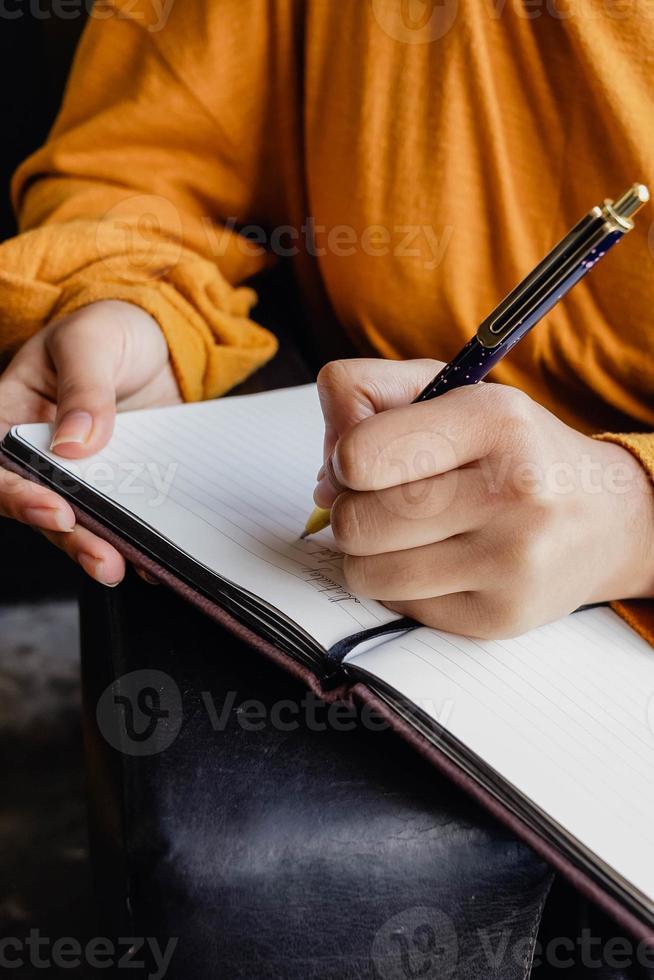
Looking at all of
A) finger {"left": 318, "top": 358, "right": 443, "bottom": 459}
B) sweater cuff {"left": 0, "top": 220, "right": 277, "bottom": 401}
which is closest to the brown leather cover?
finger {"left": 318, "top": 358, "right": 443, "bottom": 459}

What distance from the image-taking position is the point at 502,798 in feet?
1.06

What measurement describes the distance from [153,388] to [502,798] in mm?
411

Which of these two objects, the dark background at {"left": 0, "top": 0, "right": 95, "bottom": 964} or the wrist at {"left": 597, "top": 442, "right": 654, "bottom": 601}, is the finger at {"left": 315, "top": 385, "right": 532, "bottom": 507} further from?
the dark background at {"left": 0, "top": 0, "right": 95, "bottom": 964}

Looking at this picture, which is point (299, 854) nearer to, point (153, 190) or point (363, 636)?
point (363, 636)

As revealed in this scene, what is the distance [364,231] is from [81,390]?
10.9 inches

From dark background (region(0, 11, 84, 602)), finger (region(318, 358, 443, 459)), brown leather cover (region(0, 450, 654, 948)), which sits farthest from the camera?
dark background (region(0, 11, 84, 602))

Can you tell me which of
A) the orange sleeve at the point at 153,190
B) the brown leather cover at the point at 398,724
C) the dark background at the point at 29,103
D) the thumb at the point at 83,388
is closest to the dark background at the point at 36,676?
A: the dark background at the point at 29,103

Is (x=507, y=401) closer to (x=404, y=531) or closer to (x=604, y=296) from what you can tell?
(x=404, y=531)

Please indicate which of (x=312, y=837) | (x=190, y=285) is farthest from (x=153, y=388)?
(x=312, y=837)

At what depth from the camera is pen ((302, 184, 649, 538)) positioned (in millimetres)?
311

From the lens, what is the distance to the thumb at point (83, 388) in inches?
18.3

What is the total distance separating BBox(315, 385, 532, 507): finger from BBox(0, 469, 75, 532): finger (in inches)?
6.3

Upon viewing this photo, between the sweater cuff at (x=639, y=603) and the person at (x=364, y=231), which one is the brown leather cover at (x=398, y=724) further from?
the sweater cuff at (x=639, y=603)

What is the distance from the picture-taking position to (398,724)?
337 mm
